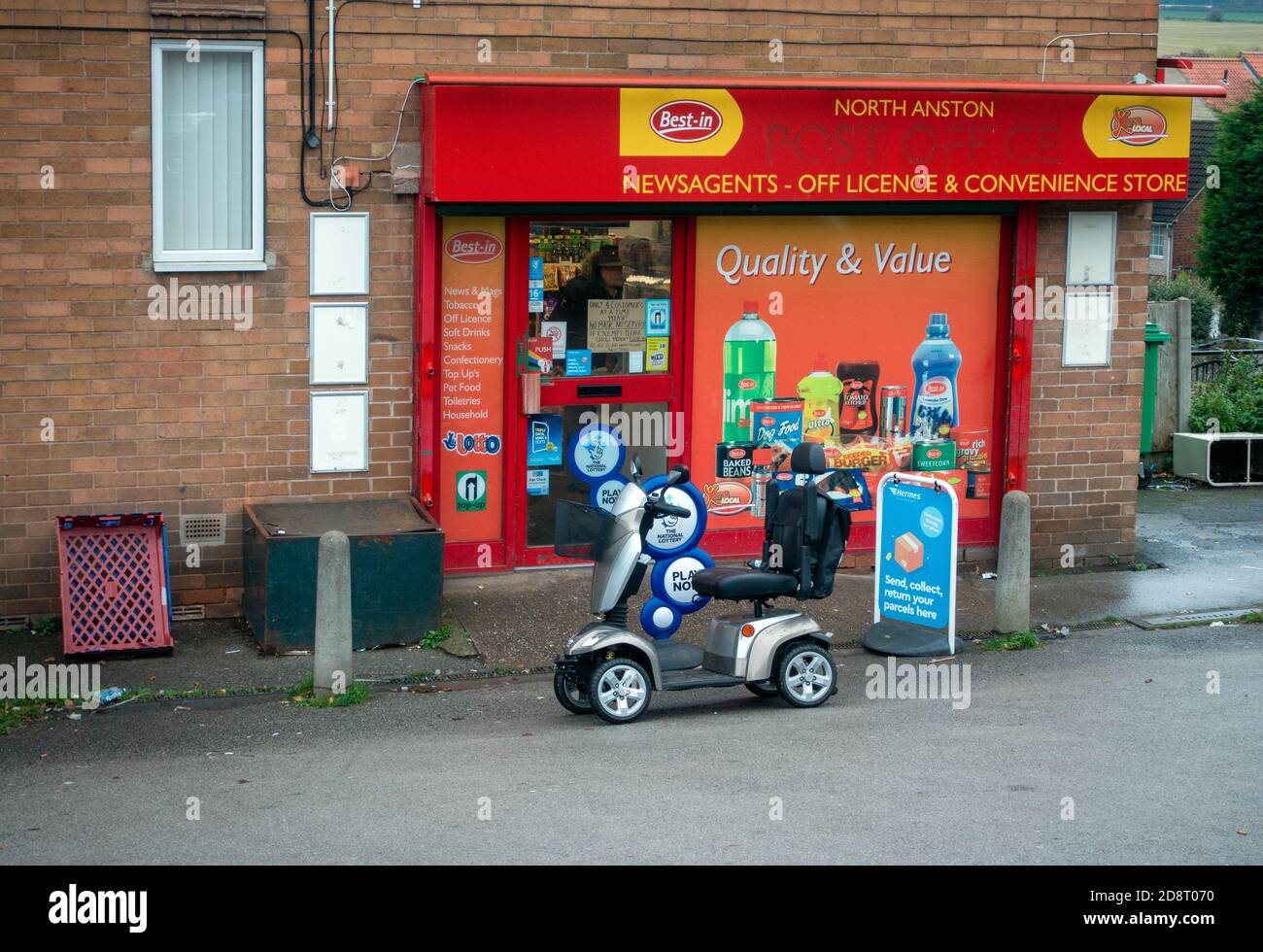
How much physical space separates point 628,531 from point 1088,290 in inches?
217

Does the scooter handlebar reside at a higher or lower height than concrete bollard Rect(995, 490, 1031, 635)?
higher

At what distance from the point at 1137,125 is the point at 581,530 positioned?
5.96m

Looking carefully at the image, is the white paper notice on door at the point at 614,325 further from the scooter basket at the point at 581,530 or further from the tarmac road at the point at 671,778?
the scooter basket at the point at 581,530

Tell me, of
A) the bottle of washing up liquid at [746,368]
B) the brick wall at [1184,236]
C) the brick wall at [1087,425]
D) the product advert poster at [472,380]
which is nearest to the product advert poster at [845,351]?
the bottle of washing up liquid at [746,368]

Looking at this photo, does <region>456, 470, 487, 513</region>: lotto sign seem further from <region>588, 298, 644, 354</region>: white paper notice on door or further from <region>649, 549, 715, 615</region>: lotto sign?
<region>649, 549, 715, 615</region>: lotto sign

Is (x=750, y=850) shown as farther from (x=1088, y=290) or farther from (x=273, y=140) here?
(x=1088, y=290)

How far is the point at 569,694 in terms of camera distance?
28.2 ft

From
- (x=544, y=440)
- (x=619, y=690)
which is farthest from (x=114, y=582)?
(x=619, y=690)

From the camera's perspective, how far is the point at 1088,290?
1219cm

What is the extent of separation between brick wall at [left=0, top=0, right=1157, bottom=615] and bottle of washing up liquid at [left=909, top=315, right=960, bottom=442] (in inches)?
81.4

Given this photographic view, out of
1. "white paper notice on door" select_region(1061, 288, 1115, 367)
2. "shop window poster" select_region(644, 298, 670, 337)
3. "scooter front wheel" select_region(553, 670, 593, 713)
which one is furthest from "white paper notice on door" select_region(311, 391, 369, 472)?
"white paper notice on door" select_region(1061, 288, 1115, 367)

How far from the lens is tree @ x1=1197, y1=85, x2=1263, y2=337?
121 feet

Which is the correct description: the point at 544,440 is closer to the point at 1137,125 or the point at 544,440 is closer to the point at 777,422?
the point at 777,422

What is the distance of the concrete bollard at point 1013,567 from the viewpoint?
10320 millimetres
